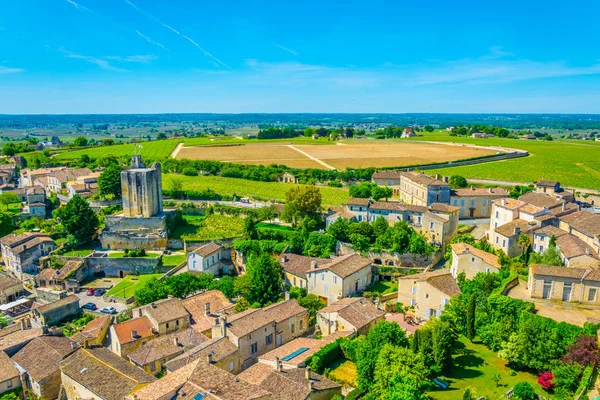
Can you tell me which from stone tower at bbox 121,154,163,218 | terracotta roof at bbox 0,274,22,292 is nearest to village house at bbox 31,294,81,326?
terracotta roof at bbox 0,274,22,292

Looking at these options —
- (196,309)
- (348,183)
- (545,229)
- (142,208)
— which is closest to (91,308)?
(196,309)

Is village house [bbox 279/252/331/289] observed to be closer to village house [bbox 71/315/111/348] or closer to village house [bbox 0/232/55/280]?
village house [bbox 71/315/111/348]

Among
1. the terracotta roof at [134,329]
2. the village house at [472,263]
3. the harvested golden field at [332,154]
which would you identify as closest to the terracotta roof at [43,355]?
the terracotta roof at [134,329]

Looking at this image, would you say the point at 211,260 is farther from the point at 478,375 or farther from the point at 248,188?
the point at 248,188

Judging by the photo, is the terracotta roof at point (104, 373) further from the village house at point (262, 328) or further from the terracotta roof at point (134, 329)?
the village house at point (262, 328)

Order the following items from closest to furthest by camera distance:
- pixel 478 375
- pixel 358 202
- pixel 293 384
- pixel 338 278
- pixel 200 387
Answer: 1. pixel 200 387
2. pixel 293 384
3. pixel 478 375
4. pixel 338 278
5. pixel 358 202

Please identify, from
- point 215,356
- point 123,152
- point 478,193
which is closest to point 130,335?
point 215,356
